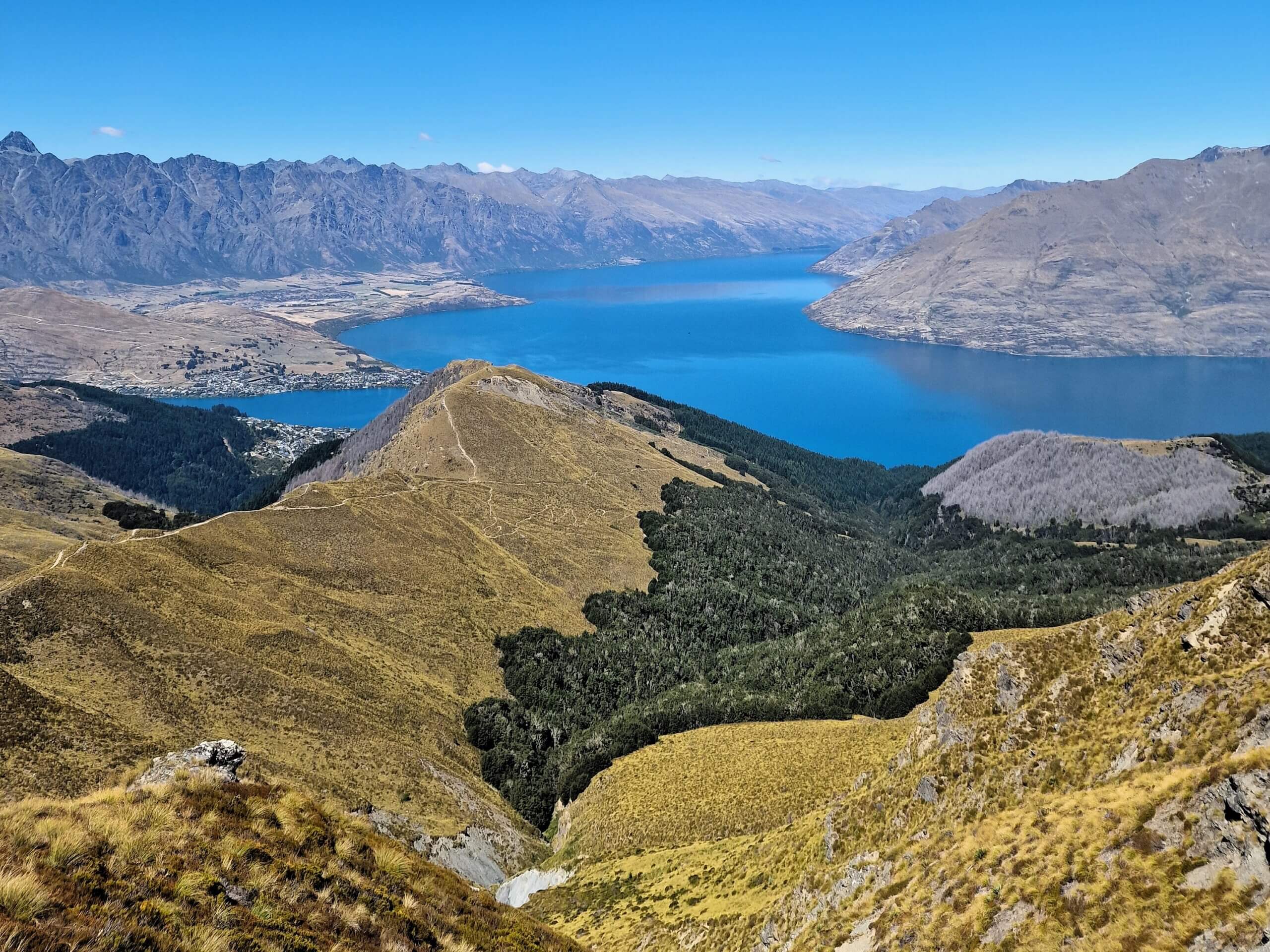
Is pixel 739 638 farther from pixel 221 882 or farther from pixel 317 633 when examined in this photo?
pixel 221 882

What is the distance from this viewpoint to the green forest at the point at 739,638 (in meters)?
84.6

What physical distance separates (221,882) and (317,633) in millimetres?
68184

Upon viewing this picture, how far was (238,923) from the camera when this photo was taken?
18.6m

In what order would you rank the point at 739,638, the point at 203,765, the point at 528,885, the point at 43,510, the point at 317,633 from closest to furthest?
the point at 203,765 < the point at 528,885 < the point at 317,633 < the point at 739,638 < the point at 43,510

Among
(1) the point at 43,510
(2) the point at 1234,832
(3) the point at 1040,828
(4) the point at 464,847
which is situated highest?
(2) the point at 1234,832

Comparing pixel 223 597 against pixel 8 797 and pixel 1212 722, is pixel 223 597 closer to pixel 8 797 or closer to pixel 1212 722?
pixel 8 797

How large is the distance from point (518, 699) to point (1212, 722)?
77282mm

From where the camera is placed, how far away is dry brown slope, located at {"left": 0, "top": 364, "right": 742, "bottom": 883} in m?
57.8

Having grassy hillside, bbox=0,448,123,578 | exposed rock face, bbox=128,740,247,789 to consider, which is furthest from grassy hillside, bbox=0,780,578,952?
grassy hillside, bbox=0,448,123,578

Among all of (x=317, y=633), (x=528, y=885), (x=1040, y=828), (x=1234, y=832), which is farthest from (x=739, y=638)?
(x=1234, y=832)

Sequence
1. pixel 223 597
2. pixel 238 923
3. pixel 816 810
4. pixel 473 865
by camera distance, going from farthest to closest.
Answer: pixel 223 597 → pixel 473 865 → pixel 816 810 → pixel 238 923

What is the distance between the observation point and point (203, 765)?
3216 cm

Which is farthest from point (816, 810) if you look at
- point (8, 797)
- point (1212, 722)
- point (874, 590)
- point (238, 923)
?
point (874, 590)

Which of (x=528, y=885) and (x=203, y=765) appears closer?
(x=203, y=765)
